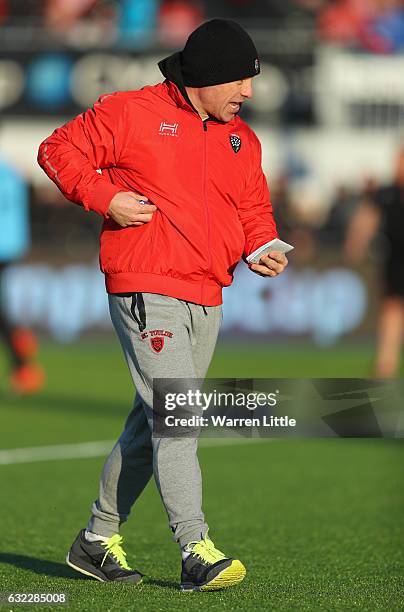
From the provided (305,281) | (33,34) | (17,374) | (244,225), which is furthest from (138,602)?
(33,34)

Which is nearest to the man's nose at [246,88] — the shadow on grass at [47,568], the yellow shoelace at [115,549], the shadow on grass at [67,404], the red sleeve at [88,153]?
the red sleeve at [88,153]

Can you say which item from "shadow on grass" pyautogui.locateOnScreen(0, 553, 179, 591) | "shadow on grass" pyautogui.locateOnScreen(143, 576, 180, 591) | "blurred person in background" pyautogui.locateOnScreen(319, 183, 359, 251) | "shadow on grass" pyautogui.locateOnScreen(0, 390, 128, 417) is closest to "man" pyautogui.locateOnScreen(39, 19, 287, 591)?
"shadow on grass" pyautogui.locateOnScreen(143, 576, 180, 591)

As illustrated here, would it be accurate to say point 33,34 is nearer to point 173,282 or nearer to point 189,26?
point 189,26

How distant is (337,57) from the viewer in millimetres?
30656

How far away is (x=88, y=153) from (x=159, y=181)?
29cm

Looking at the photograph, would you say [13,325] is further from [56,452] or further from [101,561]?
[101,561]

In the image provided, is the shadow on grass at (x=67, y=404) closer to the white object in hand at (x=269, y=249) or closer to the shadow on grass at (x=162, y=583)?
the shadow on grass at (x=162, y=583)

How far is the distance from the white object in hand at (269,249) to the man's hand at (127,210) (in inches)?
20.5

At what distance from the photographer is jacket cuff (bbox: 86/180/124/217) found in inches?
198

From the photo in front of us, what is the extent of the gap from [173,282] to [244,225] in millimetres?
459

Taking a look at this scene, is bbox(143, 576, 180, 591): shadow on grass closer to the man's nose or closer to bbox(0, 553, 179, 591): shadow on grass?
bbox(0, 553, 179, 591): shadow on grass

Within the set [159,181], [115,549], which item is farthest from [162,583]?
[159,181]

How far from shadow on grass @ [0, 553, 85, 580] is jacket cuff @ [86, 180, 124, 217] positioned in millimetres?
1673

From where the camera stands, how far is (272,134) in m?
29.9
